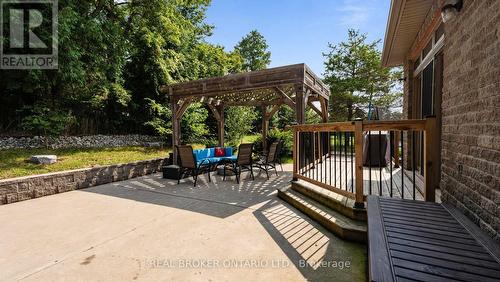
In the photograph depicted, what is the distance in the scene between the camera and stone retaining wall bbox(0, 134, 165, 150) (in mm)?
7824

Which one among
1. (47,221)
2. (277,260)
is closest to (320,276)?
(277,260)

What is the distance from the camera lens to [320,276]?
6.97ft

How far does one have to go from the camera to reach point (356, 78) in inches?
674

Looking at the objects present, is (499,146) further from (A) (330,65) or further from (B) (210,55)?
(A) (330,65)

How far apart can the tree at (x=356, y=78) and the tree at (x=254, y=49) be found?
1142cm

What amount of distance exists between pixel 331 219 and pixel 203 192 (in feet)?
9.64

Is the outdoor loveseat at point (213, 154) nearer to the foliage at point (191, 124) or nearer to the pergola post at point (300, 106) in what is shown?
the pergola post at point (300, 106)

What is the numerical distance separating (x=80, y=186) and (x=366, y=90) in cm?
1790

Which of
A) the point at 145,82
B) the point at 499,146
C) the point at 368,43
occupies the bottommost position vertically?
the point at 499,146

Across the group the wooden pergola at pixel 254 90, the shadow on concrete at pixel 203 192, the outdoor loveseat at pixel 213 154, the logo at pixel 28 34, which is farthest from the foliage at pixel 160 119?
the shadow on concrete at pixel 203 192

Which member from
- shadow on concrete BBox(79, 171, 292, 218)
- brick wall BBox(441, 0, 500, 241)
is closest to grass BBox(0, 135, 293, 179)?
shadow on concrete BBox(79, 171, 292, 218)

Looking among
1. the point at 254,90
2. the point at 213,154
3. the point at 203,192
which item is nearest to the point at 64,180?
the point at 203,192

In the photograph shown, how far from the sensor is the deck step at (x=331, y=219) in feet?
8.88

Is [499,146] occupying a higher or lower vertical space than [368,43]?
lower
